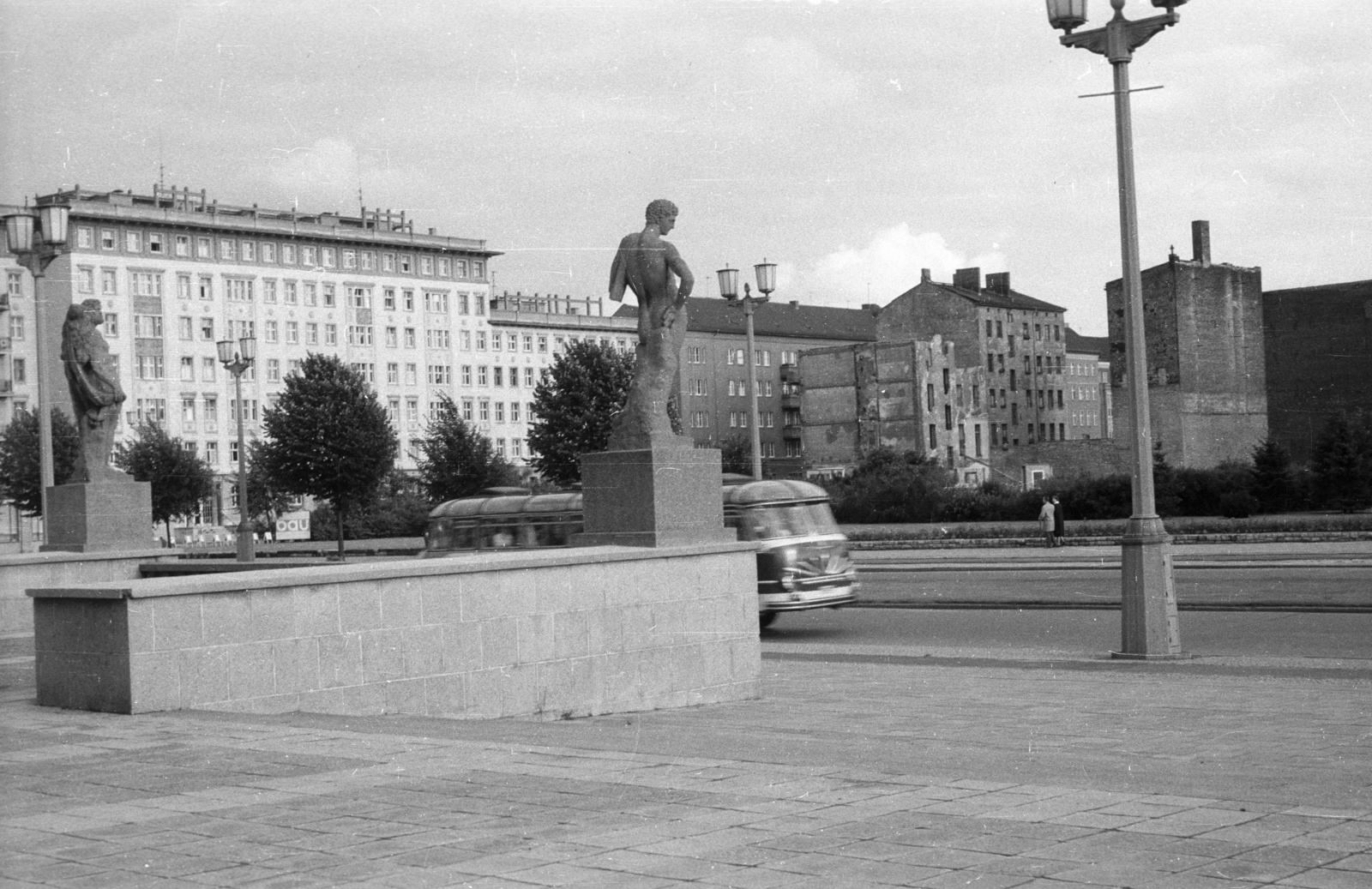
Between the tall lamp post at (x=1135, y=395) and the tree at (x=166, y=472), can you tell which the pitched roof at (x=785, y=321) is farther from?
the tall lamp post at (x=1135, y=395)

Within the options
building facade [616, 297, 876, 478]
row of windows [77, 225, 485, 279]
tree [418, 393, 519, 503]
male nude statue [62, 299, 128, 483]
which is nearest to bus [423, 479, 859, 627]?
male nude statue [62, 299, 128, 483]

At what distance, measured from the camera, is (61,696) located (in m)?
10.4

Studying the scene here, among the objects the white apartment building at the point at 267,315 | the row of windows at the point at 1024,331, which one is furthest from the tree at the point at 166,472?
the row of windows at the point at 1024,331

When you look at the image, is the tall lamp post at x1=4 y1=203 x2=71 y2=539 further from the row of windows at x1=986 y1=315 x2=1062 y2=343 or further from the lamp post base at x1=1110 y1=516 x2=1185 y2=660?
the row of windows at x1=986 y1=315 x2=1062 y2=343

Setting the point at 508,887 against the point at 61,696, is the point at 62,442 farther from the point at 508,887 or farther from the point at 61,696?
the point at 508,887

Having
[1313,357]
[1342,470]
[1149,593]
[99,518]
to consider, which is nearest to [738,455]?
[1313,357]

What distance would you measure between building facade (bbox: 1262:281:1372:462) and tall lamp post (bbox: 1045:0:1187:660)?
229 ft

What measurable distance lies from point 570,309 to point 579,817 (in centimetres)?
12773

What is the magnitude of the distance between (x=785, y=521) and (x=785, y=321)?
12044 cm

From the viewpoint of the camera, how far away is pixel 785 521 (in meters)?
23.4

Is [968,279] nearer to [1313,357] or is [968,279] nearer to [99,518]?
[1313,357]

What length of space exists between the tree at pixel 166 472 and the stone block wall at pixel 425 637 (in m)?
58.2

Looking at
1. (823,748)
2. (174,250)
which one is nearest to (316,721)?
(823,748)

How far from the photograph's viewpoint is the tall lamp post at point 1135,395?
51.4 feet
